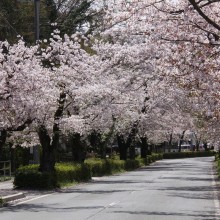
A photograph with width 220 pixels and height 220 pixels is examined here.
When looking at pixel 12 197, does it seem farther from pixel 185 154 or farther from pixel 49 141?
pixel 185 154

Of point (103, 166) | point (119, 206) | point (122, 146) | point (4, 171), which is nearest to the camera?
point (119, 206)

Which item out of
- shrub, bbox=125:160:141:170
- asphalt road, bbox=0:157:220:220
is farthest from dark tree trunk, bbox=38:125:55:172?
shrub, bbox=125:160:141:170

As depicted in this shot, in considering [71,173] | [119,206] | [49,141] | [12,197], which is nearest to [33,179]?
[49,141]

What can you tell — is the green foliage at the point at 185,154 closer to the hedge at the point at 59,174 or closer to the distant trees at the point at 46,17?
the hedge at the point at 59,174

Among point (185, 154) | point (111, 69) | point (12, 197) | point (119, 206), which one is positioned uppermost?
point (111, 69)

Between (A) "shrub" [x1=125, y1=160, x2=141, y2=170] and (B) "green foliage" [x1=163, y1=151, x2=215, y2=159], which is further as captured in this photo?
(B) "green foliage" [x1=163, y1=151, x2=215, y2=159]

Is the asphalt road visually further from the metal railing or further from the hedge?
the metal railing

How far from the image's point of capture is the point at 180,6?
1528cm

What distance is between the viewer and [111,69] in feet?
69.9

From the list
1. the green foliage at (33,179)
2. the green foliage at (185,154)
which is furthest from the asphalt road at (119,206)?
the green foliage at (185,154)

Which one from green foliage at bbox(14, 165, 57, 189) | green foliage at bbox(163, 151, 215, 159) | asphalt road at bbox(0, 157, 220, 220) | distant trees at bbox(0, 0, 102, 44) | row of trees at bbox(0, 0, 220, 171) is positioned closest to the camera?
row of trees at bbox(0, 0, 220, 171)

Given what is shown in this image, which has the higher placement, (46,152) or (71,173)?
(46,152)

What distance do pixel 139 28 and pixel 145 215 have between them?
5.40 m

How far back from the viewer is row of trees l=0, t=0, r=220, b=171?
48.4ft
